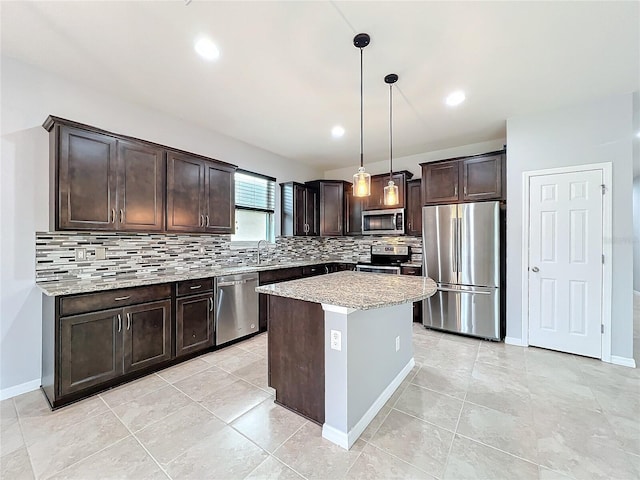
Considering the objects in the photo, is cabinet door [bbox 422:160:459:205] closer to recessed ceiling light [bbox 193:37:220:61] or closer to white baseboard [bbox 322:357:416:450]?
white baseboard [bbox 322:357:416:450]

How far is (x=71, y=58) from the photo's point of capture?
7.39 feet

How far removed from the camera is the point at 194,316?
296cm

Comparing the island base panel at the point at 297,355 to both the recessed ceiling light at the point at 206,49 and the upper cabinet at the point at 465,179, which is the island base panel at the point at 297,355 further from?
the upper cabinet at the point at 465,179

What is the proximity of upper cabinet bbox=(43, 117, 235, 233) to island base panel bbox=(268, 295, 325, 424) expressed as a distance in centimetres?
166

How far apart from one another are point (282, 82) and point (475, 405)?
323cm

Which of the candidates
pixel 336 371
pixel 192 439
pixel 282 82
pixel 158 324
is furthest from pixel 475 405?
pixel 282 82

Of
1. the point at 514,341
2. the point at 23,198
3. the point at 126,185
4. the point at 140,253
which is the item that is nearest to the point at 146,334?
the point at 140,253

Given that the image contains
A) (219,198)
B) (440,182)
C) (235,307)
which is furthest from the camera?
(440,182)

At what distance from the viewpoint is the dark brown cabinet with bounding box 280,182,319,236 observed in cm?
472

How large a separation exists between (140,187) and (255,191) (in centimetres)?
186

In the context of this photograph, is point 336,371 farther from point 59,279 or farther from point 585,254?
point 585,254

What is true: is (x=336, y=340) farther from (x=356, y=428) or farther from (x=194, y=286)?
(x=194, y=286)

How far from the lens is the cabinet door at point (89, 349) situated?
6.97 feet

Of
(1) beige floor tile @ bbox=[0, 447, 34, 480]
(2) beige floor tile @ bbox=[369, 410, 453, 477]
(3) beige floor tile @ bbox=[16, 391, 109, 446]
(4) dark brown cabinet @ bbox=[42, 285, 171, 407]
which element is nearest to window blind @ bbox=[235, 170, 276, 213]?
(4) dark brown cabinet @ bbox=[42, 285, 171, 407]
